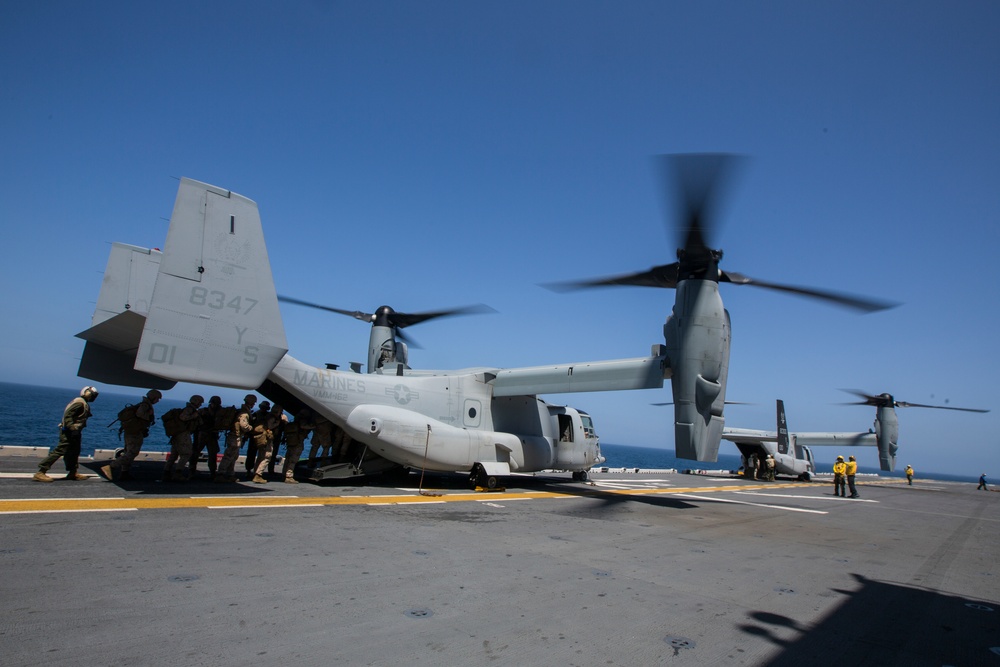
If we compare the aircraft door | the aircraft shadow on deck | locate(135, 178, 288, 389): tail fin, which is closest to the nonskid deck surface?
the aircraft shadow on deck

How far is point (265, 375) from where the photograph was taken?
370 inches

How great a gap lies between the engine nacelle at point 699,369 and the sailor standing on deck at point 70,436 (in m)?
12.2

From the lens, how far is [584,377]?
14.3m

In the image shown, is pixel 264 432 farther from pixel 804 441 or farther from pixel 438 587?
pixel 804 441

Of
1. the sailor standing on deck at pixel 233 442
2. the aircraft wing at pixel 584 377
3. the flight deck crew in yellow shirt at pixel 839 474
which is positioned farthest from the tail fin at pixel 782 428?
the sailor standing on deck at pixel 233 442

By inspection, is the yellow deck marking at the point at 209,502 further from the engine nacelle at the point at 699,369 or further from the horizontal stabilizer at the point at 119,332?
the engine nacelle at the point at 699,369

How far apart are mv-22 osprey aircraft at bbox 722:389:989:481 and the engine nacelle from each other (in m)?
20.6

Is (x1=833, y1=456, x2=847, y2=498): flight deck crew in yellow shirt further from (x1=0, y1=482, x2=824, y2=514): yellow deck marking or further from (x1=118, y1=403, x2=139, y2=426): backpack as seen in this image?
(x1=118, y1=403, x2=139, y2=426): backpack

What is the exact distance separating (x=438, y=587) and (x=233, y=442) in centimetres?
783

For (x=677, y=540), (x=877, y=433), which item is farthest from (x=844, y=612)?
(x=877, y=433)

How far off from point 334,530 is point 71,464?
18.9ft

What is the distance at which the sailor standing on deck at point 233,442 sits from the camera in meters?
11.1

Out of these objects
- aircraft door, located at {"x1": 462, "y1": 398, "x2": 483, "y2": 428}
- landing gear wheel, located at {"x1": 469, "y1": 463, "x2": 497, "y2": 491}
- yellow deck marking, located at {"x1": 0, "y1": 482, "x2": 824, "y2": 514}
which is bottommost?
yellow deck marking, located at {"x1": 0, "y1": 482, "x2": 824, "y2": 514}

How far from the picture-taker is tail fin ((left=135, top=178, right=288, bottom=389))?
27.8 feet
